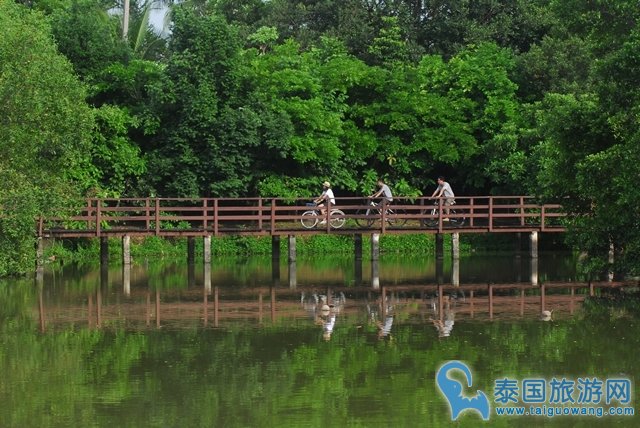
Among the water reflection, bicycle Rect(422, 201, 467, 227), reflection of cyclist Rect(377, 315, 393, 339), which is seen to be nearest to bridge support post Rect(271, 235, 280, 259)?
bicycle Rect(422, 201, 467, 227)

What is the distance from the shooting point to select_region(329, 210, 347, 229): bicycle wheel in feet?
111

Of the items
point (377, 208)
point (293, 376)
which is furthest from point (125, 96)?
point (293, 376)

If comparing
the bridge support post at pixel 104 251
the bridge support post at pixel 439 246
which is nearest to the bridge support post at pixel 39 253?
the bridge support post at pixel 104 251

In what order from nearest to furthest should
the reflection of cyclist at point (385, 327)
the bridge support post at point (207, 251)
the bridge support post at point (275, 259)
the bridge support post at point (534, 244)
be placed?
the reflection of cyclist at point (385, 327) → the bridge support post at point (275, 259) → the bridge support post at point (207, 251) → the bridge support post at point (534, 244)

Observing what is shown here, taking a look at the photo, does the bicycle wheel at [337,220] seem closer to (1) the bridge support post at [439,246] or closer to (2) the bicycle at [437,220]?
(2) the bicycle at [437,220]

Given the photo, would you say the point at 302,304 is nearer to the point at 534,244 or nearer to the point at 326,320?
the point at 326,320

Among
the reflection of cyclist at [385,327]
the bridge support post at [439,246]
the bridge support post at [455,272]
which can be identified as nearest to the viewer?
the reflection of cyclist at [385,327]

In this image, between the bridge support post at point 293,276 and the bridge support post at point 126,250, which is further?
the bridge support post at point 126,250

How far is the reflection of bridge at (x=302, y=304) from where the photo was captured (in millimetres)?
21672

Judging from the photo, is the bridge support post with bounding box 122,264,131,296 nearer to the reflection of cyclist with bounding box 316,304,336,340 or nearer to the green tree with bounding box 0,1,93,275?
the green tree with bounding box 0,1,93,275

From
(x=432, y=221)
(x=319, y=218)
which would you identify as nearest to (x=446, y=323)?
(x=319, y=218)

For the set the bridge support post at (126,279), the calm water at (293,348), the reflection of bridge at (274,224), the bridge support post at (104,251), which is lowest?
the calm water at (293,348)

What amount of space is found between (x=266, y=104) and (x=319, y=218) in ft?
23.8

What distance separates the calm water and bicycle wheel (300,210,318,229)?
408 cm
